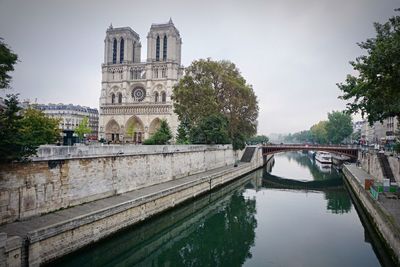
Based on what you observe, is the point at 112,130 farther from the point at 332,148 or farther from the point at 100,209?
the point at 100,209

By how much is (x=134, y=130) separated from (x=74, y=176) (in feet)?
170

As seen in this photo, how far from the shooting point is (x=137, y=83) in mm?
67438

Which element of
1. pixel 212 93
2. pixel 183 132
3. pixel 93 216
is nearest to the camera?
pixel 93 216

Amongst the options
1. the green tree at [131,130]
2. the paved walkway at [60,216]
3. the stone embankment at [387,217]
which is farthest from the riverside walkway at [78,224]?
the green tree at [131,130]

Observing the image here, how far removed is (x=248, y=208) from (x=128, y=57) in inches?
2202

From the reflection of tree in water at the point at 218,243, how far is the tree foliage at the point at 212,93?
17.5m

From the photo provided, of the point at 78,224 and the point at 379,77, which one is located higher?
the point at 379,77

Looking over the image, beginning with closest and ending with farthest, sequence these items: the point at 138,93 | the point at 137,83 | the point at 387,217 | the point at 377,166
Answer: the point at 387,217 → the point at 377,166 → the point at 137,83 → the point at 138,93

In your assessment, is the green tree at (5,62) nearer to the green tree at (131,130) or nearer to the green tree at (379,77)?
the green tree at (379,77)

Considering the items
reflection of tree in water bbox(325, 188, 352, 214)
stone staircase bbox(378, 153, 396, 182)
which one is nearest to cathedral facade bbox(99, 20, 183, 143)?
reflection of tree in water bbox(325, 188, 352, 214)

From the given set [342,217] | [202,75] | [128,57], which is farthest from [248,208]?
[128,57]

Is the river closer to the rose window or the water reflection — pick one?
the water reflection

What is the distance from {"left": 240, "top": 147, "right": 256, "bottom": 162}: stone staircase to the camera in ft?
155

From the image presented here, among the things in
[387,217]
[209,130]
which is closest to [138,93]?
[209,130]
